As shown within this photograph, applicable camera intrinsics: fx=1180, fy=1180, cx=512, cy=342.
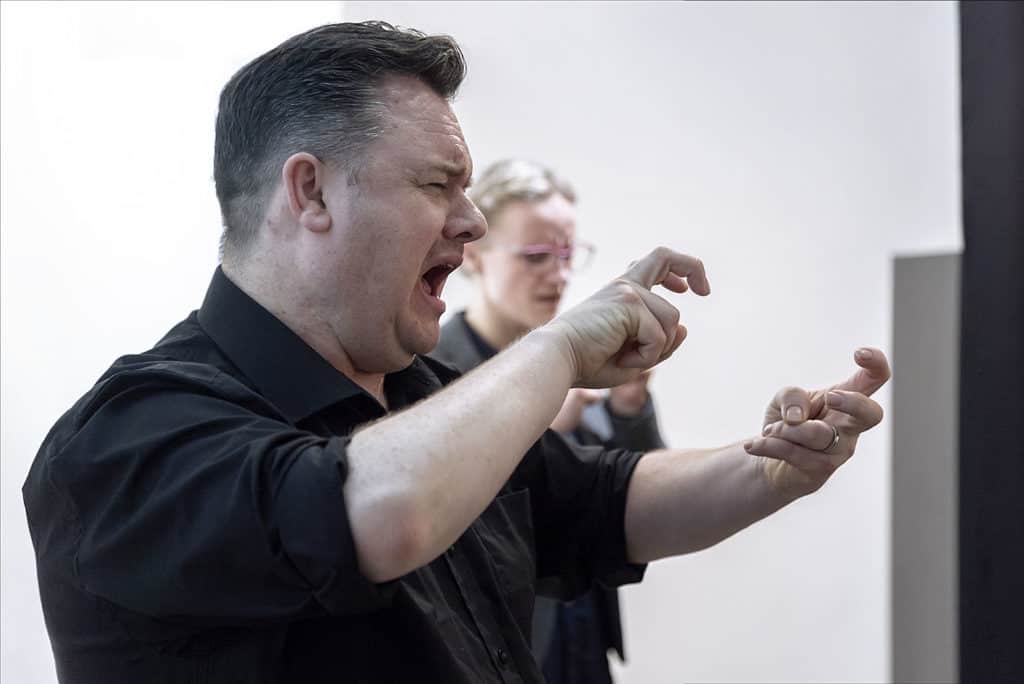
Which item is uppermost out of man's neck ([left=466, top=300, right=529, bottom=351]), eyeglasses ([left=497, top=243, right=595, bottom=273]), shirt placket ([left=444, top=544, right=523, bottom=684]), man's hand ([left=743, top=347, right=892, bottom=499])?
eyeglasses ([left=497, top=243, right=595, bottom=273])

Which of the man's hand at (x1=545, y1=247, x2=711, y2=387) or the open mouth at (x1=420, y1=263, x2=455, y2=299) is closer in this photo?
the man's hand at (x1=545, y1=247, x2=711, y2=387)

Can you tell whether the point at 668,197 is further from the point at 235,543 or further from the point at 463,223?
the point at 235,543

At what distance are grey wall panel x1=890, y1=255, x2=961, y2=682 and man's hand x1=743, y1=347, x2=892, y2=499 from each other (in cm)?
146

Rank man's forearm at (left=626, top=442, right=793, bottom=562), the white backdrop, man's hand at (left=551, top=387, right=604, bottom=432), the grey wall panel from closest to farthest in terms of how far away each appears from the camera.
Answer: man's forearm at (left=626, top=442, right=793, bottom=562) → the white backdrop → man's hand at (left=551, top=387, right=604, bottom=432) → the grey wall panel

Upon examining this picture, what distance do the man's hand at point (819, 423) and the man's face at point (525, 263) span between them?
1.06 m

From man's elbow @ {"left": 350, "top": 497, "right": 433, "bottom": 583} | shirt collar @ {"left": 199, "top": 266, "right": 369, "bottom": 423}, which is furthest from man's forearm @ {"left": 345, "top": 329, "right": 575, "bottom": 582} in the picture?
shirt collar @ {"left": 199, "top": 266, "right": 369, "bottom": 423}

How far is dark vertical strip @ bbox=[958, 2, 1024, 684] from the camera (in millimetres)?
1141

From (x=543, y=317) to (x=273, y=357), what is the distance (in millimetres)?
1247

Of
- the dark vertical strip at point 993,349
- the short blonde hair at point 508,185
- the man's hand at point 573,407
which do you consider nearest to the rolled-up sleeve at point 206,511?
the dark vertical strip at point 993,349

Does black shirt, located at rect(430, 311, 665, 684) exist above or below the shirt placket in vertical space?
below

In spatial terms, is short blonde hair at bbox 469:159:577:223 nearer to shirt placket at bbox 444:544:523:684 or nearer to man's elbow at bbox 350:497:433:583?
shirt placket at bbox 444:544:523:684

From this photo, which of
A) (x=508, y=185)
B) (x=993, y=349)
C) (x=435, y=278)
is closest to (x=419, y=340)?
(x=435, y=278)

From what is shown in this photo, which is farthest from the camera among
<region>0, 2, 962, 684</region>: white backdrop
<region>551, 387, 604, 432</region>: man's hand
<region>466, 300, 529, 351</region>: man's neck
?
<region>466, 300, 529, 351</region>: man's neck

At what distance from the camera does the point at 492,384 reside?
937mm
